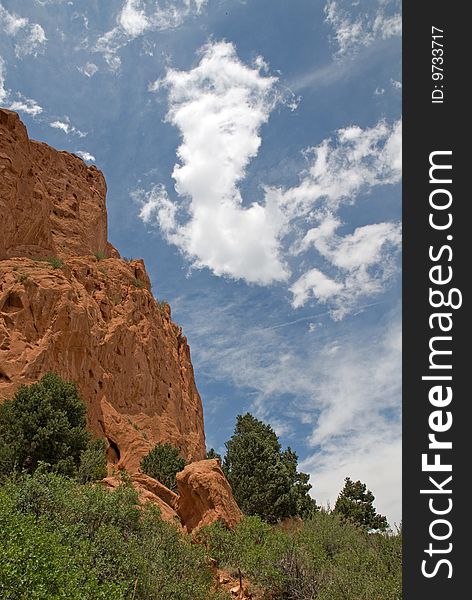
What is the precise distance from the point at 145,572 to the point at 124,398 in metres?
26.2

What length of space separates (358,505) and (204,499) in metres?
21.8

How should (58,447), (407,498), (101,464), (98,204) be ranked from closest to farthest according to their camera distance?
1. (407,498)
2. (58,447)
3. (101,464)
4. (98,204)

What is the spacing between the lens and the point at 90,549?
1059cm

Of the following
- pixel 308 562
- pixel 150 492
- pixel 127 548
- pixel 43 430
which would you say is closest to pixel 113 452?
pixel 43 430

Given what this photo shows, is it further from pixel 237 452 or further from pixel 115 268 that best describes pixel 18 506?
pixel 115 268

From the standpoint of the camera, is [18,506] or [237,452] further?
[237,452]

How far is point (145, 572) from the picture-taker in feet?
35.6

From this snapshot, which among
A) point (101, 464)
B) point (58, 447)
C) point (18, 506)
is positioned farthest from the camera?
point (101, 464)

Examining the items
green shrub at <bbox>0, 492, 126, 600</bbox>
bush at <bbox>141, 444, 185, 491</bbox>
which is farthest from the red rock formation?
green shrub at <bbox>0, 492, 126, 600</bbox>

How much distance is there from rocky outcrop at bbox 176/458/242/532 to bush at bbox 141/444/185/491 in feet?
28.5

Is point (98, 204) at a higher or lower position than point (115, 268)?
higher

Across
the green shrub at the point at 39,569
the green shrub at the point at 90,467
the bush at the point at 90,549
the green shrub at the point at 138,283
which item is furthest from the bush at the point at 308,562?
the green shrub at the point at 138,283

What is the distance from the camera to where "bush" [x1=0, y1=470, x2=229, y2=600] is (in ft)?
27.2

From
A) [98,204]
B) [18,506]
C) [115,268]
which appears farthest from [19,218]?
[18,506]
